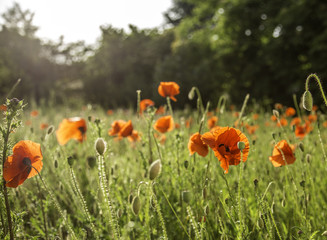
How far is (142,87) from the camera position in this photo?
12.8 meters

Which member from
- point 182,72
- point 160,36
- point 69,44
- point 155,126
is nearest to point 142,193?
point 155,126

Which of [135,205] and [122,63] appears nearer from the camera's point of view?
[135,205]

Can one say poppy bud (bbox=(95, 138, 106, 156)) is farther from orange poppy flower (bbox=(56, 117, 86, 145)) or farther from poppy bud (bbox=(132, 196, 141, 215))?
orange poppy flower (bbox=(56, 117, 86, 145))

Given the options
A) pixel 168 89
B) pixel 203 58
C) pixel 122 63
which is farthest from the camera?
pixel 122 63

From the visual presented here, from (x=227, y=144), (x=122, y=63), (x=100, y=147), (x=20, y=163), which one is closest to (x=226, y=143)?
(x=227, y=144)

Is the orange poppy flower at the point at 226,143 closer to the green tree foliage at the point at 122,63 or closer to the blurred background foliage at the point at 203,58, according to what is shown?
the blurred background foliage at the point at 203,58

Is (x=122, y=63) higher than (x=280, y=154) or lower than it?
higher

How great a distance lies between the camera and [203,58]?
11578 mm

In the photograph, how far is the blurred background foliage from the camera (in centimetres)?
885

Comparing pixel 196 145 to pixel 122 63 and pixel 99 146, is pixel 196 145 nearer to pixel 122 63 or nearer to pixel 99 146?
pixel 99 146

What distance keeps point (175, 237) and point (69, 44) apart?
806 inches

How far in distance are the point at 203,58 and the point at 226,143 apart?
1076 cm

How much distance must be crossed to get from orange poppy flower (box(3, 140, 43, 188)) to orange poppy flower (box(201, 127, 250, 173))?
65 centimetres

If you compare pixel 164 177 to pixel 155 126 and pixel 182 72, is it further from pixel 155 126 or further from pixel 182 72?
pixel 182 72
